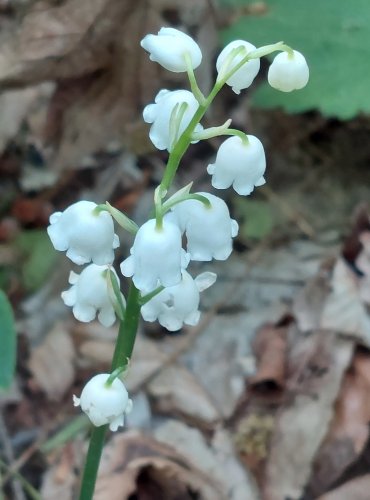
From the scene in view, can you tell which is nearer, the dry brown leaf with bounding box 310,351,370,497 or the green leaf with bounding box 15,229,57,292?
the dry brown leaf with bounding box 310,351,370,497

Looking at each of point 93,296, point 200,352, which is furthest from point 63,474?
point 93,296

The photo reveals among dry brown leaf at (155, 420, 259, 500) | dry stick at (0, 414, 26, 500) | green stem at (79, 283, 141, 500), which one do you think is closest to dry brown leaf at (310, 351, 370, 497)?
dry brown leaf at (155, 420, 259, 500)

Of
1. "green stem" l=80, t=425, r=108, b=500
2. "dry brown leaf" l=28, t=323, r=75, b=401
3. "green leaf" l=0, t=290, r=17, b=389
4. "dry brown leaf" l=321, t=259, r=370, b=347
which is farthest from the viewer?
"dry brown leaf" l=28, t=323, r=75, b=401

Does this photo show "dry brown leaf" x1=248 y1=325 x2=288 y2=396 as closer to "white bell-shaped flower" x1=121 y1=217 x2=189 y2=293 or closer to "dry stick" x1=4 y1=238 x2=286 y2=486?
"dry stick" x1=4 y1=238 x2=286 y2=486

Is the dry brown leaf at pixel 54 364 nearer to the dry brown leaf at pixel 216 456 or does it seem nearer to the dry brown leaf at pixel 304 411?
the dry brown leaf at pixel 216 456

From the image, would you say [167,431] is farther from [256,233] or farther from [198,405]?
[256,233]

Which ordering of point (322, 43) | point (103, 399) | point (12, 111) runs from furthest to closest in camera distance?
point (12, 111) < point (322, 43) < point (103, 399)

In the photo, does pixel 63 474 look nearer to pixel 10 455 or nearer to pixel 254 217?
pixel 10 455

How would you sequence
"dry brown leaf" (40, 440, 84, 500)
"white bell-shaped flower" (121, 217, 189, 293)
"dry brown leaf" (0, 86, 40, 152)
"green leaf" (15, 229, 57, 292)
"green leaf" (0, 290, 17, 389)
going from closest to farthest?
"white bell-shaped flower" (121, 217, 189, 293), "green leaf" (0, 290, 17, 389), "dry brown leaf" (40, 440, 84, 500), "green leaf" (15, 229, 57, 292), "dry brown leaf" (0, 86, 40, 152)

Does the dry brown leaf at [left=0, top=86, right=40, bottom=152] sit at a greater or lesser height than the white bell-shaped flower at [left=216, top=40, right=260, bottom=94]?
lesser
